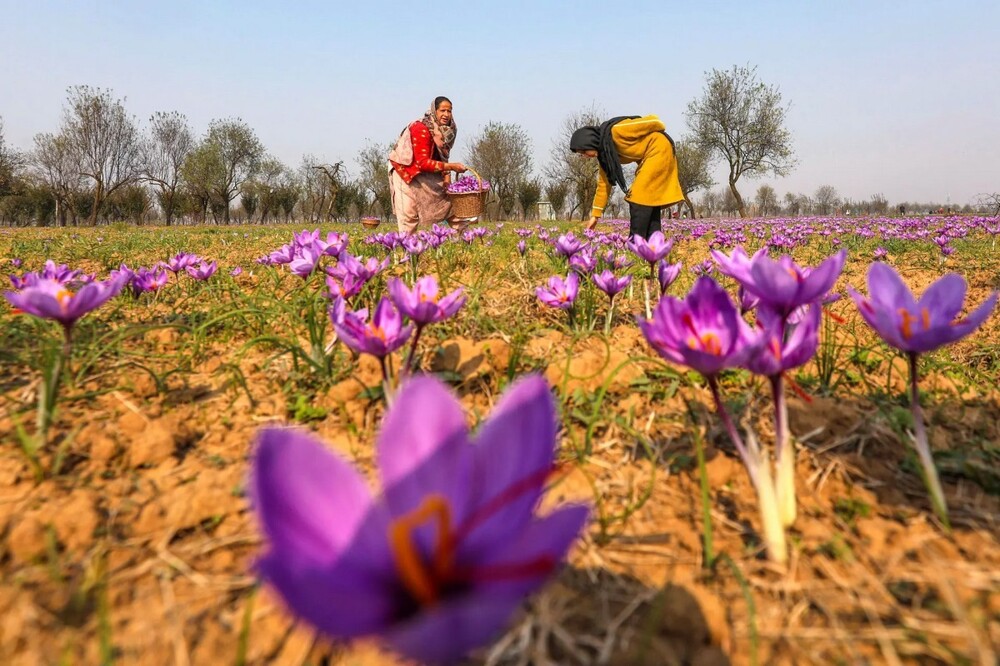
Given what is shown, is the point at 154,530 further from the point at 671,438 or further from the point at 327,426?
the point at 671,438

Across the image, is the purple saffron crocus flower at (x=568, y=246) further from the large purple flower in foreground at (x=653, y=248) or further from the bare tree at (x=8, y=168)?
the bare tree at (x=8, y=168)

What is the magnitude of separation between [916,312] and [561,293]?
144 centimetres

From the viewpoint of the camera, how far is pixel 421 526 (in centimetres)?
62

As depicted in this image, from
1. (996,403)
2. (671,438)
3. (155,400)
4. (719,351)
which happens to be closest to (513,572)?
(719,351)

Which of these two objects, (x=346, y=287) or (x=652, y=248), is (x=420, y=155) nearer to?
(x=652, y=248)

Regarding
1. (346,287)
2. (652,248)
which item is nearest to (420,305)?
(346,287)

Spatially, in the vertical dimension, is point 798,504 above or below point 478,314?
below

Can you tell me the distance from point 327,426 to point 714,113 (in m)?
46.0

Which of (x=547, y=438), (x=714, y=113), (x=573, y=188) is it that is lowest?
(x=547, y=438)

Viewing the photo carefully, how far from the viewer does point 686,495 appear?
134 centimetres

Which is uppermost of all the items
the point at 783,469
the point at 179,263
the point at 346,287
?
the point at 179,263

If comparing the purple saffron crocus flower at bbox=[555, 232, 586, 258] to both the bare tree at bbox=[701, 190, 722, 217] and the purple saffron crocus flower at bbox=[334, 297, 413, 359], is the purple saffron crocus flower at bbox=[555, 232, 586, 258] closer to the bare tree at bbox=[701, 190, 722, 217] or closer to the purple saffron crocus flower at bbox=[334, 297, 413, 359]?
the purple saffron crocus flower at bbox=[334, 297, 413, 359]

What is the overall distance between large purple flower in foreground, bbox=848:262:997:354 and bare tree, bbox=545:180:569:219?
5380 centimetres

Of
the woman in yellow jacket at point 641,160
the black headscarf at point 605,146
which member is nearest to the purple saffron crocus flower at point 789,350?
the woman in yellow jacket at point 641,160
